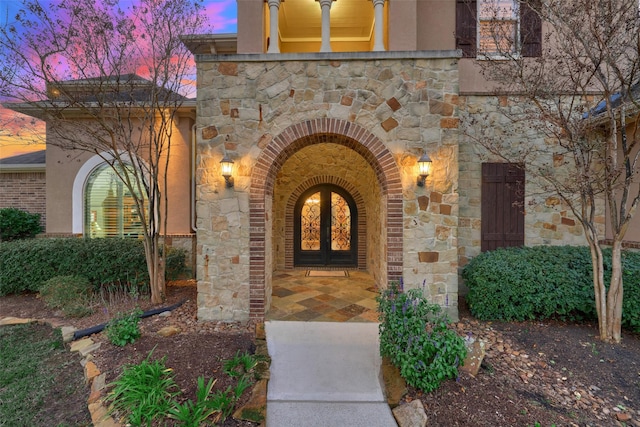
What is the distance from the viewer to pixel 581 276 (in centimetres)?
379

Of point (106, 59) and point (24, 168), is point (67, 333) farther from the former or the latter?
point (24, 168)

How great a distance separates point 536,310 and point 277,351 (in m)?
3.63

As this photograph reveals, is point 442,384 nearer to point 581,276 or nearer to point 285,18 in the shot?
point 581,276

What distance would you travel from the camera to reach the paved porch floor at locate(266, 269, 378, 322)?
411cm

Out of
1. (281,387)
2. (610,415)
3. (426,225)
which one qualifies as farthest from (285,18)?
(610,415)

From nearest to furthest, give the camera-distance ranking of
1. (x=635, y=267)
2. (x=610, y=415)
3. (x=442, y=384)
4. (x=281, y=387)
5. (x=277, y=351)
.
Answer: (x=610, y=415), (x=442, y=384), (x=281, y=387), (x=277, y=351), (x=635, y=267)

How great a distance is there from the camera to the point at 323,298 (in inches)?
191

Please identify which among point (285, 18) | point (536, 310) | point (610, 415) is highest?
point (285, 18)

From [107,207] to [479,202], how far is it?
27.5 ft

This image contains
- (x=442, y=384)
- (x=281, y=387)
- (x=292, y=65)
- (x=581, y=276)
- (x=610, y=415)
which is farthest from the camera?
(x=292, y=65)

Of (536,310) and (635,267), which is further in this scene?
(536,310)

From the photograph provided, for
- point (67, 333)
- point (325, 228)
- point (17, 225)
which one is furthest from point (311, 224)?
point (17, 225)

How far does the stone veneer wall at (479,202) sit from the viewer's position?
16.2ft

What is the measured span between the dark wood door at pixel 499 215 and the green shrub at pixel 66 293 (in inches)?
273
